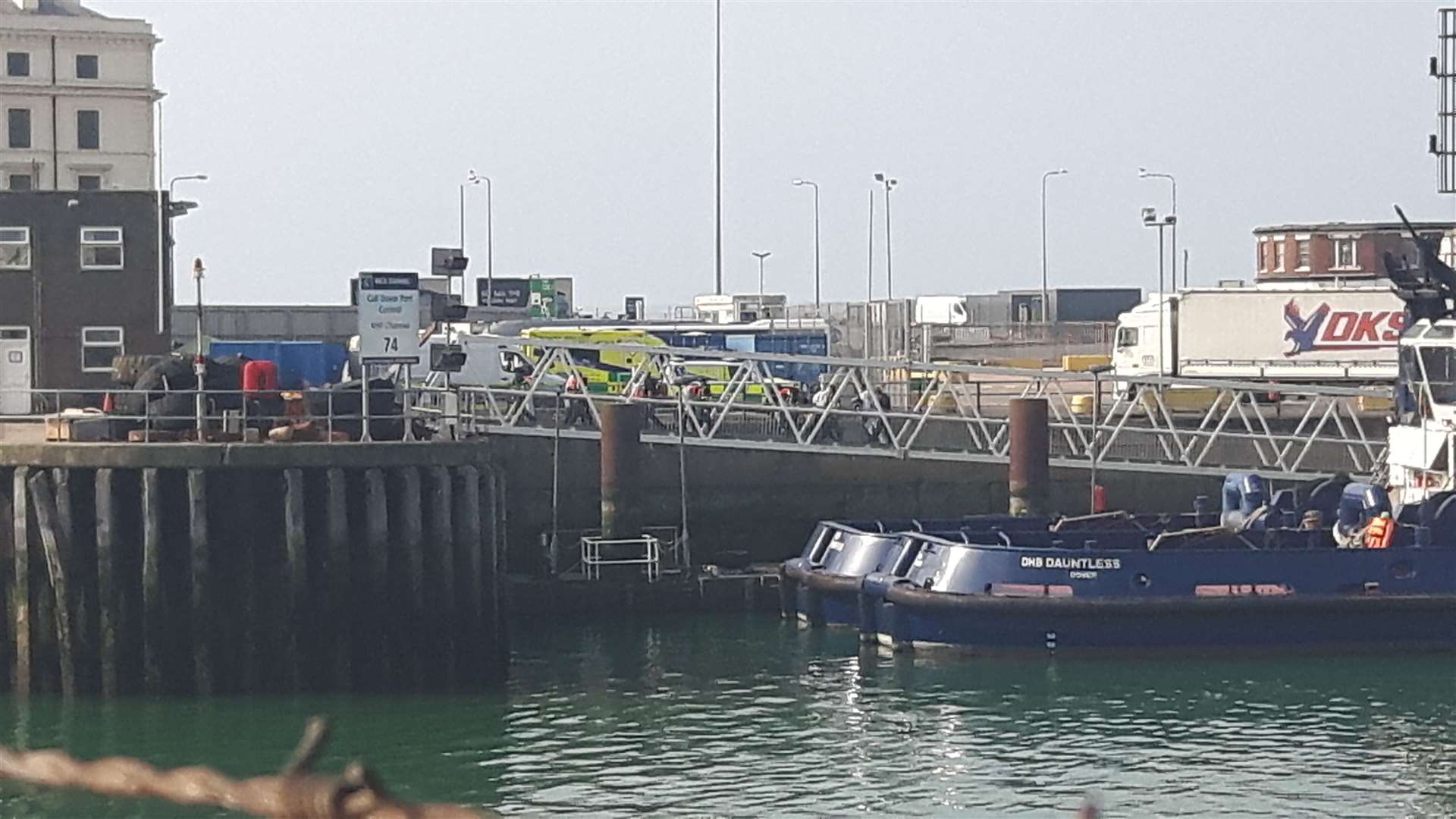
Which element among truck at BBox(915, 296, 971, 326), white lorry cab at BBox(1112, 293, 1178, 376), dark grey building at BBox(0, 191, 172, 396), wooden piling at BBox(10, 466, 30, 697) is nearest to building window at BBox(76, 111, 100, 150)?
truck at BBox(915, 296, 971, 326)

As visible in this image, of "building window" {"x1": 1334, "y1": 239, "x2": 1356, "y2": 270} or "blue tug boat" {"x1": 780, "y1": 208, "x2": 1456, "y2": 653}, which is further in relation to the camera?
"building window" {"x1": 1334, "y1": 239, "x2": 1356, "y2": 270}

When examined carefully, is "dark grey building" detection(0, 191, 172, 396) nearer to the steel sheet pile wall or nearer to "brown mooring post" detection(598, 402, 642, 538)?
"brown mooring post" detection(598, 402, 642, 538)

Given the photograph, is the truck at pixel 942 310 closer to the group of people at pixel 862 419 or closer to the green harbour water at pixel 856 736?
the group of people at pixel 862 419

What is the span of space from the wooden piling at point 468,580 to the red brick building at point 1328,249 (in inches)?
1767

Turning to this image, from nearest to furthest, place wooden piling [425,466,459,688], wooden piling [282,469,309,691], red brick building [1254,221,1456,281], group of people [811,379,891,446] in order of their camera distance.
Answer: wooden piling [282,469,309,691], wooden piling [425,466,459,688], group of people [811,379,891,446], red brick building [1254,221,1456,281]

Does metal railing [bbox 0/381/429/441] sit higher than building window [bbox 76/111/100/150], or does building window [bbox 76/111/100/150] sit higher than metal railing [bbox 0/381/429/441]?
building window [bbox 76/111/100/150]

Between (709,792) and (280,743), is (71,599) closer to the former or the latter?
(280,743)

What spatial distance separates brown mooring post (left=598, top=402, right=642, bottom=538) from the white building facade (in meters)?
50.7

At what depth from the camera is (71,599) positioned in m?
22.9

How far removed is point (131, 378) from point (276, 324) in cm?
3988

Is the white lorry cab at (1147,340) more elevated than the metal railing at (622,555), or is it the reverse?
the white lorry cab at (1147,340)

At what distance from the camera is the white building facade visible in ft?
262

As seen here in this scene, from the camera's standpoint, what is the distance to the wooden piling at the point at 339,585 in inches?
911

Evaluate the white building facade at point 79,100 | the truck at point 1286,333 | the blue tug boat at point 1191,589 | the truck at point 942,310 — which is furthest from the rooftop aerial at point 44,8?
the blue tug boat at point 1191,589
